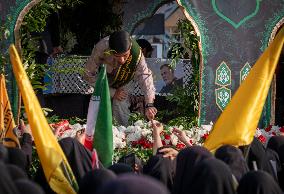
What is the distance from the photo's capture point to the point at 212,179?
15.3ft

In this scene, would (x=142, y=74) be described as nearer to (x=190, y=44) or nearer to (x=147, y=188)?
(x=190, y=44)

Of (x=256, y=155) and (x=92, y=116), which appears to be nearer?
(x=256, y=155)

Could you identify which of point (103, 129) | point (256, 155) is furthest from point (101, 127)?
point (256, 155)

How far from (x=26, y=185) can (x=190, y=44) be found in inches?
186

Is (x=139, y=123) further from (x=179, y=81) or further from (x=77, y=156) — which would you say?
→ (x=179, y=81)

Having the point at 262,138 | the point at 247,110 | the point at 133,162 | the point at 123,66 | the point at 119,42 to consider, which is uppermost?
the point at 119,42

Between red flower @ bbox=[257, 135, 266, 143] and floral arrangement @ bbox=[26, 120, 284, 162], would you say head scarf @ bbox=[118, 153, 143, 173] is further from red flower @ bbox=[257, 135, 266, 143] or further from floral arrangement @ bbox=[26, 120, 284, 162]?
red flower @ bbox=[257, 135, 266, 143]

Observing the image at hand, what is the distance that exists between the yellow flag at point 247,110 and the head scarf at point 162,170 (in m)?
0.52

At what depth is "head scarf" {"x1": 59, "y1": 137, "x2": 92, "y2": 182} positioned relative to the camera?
569 cm

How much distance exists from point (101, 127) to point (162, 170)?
91 cm

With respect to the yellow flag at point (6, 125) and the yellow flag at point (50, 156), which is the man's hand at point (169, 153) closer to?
the yellow flag at point (50, 156)

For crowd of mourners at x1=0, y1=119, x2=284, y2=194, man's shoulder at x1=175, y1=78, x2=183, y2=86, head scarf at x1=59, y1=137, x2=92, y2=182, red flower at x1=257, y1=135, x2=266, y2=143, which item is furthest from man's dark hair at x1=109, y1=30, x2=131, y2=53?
man's shoulder at x1=175, y1=78, x2=183, y2=86

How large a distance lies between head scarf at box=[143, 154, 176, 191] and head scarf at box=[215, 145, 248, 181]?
1.40ft

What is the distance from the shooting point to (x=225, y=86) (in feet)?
28.5
